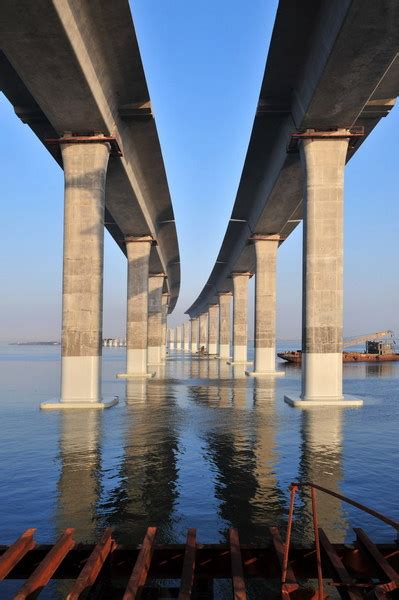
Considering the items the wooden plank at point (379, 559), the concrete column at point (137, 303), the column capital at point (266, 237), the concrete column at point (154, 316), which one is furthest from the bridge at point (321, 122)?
the concrete column at point (154, 316)

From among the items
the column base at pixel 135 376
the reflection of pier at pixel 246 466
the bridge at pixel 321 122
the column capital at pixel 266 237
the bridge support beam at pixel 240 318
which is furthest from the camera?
the bridge support beam at pixel 240 318

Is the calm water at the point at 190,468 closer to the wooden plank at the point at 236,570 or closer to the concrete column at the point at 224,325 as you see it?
the wooden plank at the point at 236,570

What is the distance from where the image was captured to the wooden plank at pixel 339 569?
185 inches

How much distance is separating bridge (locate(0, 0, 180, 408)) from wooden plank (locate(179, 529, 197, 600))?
46.9 ft

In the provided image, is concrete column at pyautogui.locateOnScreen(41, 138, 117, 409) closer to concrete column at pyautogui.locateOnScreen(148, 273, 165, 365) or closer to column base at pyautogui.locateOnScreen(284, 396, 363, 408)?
column base at pyautogui.locateOnScreen(284, 396, 363, 408)

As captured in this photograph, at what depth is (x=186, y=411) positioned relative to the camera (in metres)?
20.1

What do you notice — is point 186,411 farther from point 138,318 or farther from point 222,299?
point 222,299

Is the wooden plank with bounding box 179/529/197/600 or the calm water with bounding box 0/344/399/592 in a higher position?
the wooden plank with bounding box 179/529/197/600

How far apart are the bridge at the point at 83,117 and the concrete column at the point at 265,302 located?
51.4ft

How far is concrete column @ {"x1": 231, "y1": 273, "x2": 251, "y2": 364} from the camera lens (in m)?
63.5

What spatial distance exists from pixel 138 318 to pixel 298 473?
1319 inches

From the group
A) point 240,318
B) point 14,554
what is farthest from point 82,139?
point 240,318

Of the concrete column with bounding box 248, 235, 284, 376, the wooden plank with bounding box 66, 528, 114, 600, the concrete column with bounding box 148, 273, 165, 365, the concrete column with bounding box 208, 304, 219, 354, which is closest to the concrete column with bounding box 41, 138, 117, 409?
the wooden plank with bounding box 66, 528, 114, 600

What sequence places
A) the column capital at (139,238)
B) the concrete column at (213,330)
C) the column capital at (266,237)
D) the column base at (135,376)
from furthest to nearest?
the concrete column at (213,330) < the column capital at (266,237) < the column capital at (139,238) < the column base at (135,376)
